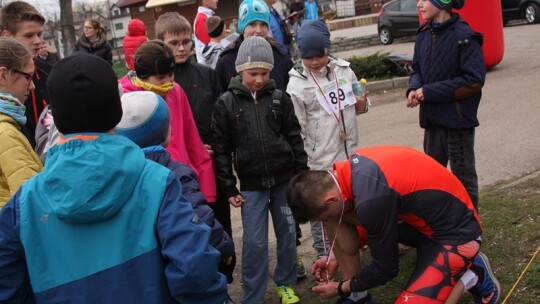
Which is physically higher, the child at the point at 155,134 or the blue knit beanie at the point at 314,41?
the blue knit beanie at the point at 314,41

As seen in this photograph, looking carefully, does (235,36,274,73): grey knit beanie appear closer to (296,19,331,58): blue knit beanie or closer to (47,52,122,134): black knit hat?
(296,19,331,58): blue knit beanie

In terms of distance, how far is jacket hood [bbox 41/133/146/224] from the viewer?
195 centimetres

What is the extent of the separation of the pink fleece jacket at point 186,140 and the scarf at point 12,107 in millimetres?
805

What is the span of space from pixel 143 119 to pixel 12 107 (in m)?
0.81

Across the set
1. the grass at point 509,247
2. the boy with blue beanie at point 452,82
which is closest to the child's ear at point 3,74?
the grass at point 509,247

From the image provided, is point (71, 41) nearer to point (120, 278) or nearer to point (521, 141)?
point (521, 141)

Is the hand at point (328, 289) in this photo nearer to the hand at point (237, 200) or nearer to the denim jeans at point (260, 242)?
the denim jeans at point (260, 242)

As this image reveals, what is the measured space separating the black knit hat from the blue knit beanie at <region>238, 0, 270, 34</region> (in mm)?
3132

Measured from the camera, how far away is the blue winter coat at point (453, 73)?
4109mm

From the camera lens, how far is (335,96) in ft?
14.5

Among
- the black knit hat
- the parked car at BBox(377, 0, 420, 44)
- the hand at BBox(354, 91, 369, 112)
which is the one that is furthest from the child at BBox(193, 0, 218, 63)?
the parked car at BBox(377, 0, 420, 44)

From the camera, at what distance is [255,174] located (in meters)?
4.04

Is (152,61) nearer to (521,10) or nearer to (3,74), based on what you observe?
(3,74)

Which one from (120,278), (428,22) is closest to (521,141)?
(428,22)
